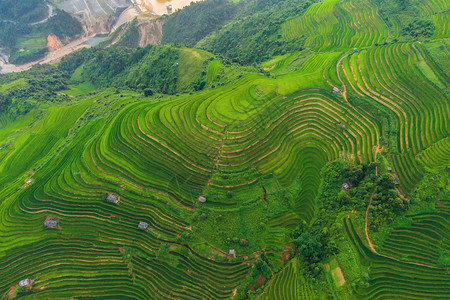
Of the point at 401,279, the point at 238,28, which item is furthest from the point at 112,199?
the point at 238,28

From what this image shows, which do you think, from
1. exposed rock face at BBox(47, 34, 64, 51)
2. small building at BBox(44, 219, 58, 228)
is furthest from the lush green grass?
exposed rock face at BBox(47, 34, 64, 51)

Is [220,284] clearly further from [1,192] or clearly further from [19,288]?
[1,192]

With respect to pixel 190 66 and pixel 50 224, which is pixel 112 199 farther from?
pixel 190 66

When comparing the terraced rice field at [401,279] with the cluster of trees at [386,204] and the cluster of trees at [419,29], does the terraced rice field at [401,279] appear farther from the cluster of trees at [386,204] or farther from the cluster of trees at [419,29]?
the cluster of trees at [419,29]

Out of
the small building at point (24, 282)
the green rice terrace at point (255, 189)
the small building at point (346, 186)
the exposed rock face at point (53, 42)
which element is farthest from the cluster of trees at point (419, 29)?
the exposed rock face at point (53, 42)

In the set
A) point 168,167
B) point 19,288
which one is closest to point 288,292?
point 168,167
